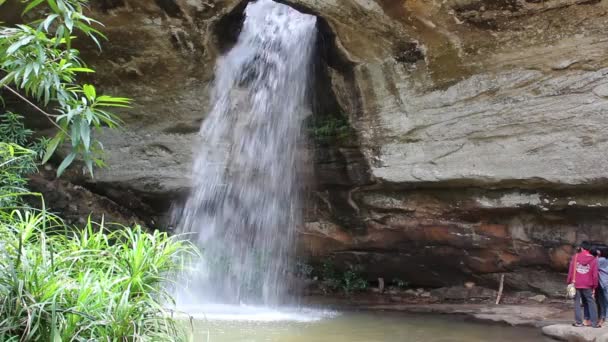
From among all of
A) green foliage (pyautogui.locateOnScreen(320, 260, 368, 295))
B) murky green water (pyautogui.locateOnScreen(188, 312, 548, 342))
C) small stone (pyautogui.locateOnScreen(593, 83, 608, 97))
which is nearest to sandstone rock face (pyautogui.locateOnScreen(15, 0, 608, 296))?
small stone (pyautogui.locateOnScreen(593, 83, 608, 97))

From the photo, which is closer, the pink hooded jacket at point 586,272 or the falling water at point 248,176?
the pink hooded jacket at point 586,272

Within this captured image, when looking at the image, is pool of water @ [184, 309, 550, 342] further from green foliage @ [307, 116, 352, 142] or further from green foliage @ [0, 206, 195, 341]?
green foliage @ [307, 116, 352, 142]

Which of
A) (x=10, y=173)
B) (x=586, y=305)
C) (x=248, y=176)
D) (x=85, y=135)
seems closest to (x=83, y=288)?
(x=85, y=135)

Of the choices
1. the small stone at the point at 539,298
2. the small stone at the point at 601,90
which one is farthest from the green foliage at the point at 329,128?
the small stone at the point at 539,298

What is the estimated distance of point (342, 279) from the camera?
9867 mm

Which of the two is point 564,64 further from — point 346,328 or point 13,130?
point 13,130

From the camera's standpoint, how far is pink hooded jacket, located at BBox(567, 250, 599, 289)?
6.10 meters

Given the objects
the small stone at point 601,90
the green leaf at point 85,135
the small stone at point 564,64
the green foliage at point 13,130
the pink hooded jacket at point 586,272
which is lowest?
the pink hooded jacket at point 586,272

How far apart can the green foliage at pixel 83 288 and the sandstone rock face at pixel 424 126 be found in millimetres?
5383

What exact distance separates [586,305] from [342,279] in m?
4.66

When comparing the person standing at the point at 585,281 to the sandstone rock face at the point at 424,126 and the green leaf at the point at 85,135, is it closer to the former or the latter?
the sandstone rock face at the point at 424,126

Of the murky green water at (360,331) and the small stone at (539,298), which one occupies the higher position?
the small stone at (539,298)

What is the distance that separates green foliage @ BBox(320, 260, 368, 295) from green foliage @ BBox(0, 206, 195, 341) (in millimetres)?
6987

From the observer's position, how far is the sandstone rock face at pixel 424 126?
6.63 meters
